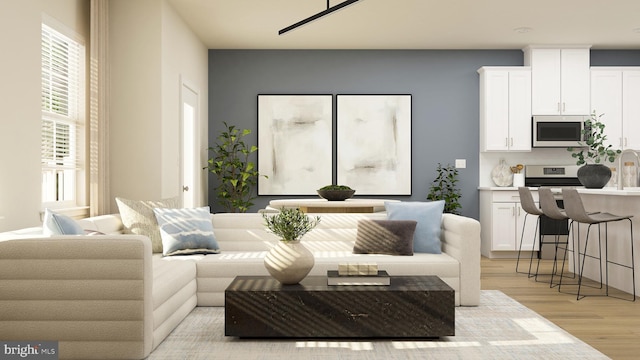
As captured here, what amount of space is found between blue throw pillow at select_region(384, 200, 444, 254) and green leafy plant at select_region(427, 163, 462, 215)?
2925 millimetres

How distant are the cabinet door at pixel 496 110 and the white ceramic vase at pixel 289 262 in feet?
15.5

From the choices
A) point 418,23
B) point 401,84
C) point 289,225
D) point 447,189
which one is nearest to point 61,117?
point 289,225

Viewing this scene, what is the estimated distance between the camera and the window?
4285 millimetres

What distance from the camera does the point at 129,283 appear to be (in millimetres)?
2988

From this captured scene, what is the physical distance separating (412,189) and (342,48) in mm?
2161

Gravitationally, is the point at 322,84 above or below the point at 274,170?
above

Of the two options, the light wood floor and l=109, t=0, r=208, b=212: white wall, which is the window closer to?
l=109, t=0, r=208, b=212: white wall

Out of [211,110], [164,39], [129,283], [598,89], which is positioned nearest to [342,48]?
[211,110]

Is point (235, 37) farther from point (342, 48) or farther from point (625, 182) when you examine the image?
point (625, 182)

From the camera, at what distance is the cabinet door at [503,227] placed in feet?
23.7

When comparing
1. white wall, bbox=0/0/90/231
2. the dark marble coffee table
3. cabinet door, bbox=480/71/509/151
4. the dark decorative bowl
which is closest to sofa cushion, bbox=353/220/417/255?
the dark decorative bowl

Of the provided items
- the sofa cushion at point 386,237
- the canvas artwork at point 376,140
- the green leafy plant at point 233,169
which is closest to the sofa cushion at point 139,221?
the sofa cushion at point 386,237

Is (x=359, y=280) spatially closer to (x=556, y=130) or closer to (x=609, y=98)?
(x=556, y=130)

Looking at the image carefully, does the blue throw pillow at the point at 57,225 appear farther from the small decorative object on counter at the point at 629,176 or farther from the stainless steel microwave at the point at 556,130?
the stainless steel microwave at the point at 556,130
